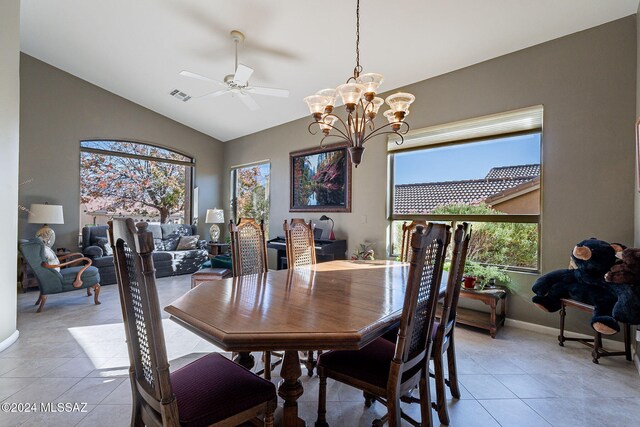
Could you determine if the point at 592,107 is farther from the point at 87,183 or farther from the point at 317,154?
the point at 87,183

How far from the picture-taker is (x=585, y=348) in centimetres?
269

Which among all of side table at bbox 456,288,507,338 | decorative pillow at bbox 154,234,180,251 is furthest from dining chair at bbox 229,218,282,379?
decorative pillow at bbox 154,234,180,251

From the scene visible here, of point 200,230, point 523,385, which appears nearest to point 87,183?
point 200,230

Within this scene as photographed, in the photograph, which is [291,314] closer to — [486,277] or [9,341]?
[486,277]

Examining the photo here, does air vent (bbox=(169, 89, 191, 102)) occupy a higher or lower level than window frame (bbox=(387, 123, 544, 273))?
higher

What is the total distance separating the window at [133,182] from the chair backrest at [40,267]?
2.14m

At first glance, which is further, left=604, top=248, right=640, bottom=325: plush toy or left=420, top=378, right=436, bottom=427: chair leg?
left=604, top=248, right=640, bottom=325: plush toy

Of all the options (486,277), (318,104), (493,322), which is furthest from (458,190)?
(318,104)

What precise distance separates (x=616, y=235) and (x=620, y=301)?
0.81 m

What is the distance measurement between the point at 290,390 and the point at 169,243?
541 centimetres

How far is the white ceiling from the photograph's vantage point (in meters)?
2.74

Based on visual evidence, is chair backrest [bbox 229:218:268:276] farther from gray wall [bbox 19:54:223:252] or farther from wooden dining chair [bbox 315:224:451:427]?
gray wall [bbox 19:54:223:252]

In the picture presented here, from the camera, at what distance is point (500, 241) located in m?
3.43

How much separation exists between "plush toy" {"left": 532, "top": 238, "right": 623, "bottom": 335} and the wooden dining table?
1666mm
